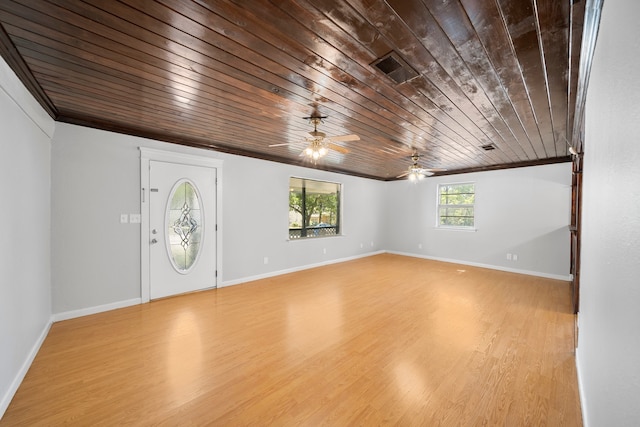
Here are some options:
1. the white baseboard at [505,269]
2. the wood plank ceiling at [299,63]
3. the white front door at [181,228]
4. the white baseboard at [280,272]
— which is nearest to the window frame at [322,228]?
the white baseboard at [280,272]

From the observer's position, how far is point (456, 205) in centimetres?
666

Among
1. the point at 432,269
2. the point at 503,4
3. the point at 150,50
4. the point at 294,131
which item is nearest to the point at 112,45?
the point at 150,50

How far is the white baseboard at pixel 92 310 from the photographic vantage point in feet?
10.1

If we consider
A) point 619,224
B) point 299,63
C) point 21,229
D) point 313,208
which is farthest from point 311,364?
point 313,208

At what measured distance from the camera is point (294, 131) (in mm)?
3539

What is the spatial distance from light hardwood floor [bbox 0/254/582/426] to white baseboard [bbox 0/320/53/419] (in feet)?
0.16

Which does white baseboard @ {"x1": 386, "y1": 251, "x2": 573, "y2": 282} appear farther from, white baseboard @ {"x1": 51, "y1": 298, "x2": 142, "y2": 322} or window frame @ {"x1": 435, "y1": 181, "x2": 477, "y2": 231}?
white baseboard @ {"x1": 51, "y1": 298, "x2": 142, "y2": 322}

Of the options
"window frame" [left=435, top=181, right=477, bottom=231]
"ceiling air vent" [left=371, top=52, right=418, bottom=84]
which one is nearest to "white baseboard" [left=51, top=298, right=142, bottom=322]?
"ceiling air vent" [left=371, top=52, right=418, bottom=84]

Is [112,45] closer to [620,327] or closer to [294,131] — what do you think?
[294,131]

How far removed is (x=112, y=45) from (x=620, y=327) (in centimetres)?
298

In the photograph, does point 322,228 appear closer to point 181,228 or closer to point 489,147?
point 181,228

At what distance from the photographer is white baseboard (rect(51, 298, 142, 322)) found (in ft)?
10.1

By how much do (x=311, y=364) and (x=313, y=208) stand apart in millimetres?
4250

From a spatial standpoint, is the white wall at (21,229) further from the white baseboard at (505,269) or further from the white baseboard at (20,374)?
the white baseboard at (505,269)
